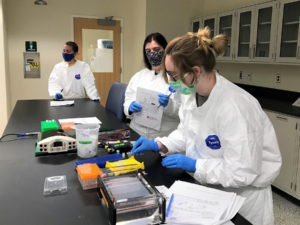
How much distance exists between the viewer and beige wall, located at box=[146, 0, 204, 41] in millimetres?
4340

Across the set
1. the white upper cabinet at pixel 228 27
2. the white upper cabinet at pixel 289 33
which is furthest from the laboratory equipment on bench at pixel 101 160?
the white upper cabinet at pixel 228 27

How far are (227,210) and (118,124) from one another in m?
1.23

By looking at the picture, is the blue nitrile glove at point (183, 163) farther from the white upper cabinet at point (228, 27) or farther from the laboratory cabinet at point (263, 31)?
the white upper cabinet at point (228, 27)

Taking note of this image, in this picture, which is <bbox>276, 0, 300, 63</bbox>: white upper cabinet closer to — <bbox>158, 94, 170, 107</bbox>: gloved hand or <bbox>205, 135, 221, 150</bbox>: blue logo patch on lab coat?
<bbox>158, 94, 170, 107</bbox>: gloved hand

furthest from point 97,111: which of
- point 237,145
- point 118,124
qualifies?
point 237,145

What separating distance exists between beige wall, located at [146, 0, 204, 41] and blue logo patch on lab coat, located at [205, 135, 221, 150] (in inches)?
139

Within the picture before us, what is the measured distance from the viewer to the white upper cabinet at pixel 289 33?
272cm

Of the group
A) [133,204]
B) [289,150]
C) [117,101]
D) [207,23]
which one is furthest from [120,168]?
[207,23]

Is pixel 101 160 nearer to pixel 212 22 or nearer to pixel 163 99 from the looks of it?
pixel 163 99

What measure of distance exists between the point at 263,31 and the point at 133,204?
9.63ft

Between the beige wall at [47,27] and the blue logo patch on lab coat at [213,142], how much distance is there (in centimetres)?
360

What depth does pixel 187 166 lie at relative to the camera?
1.13 m

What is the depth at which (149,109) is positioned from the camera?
80.5 inches

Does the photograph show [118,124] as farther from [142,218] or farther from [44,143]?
[142,218]
